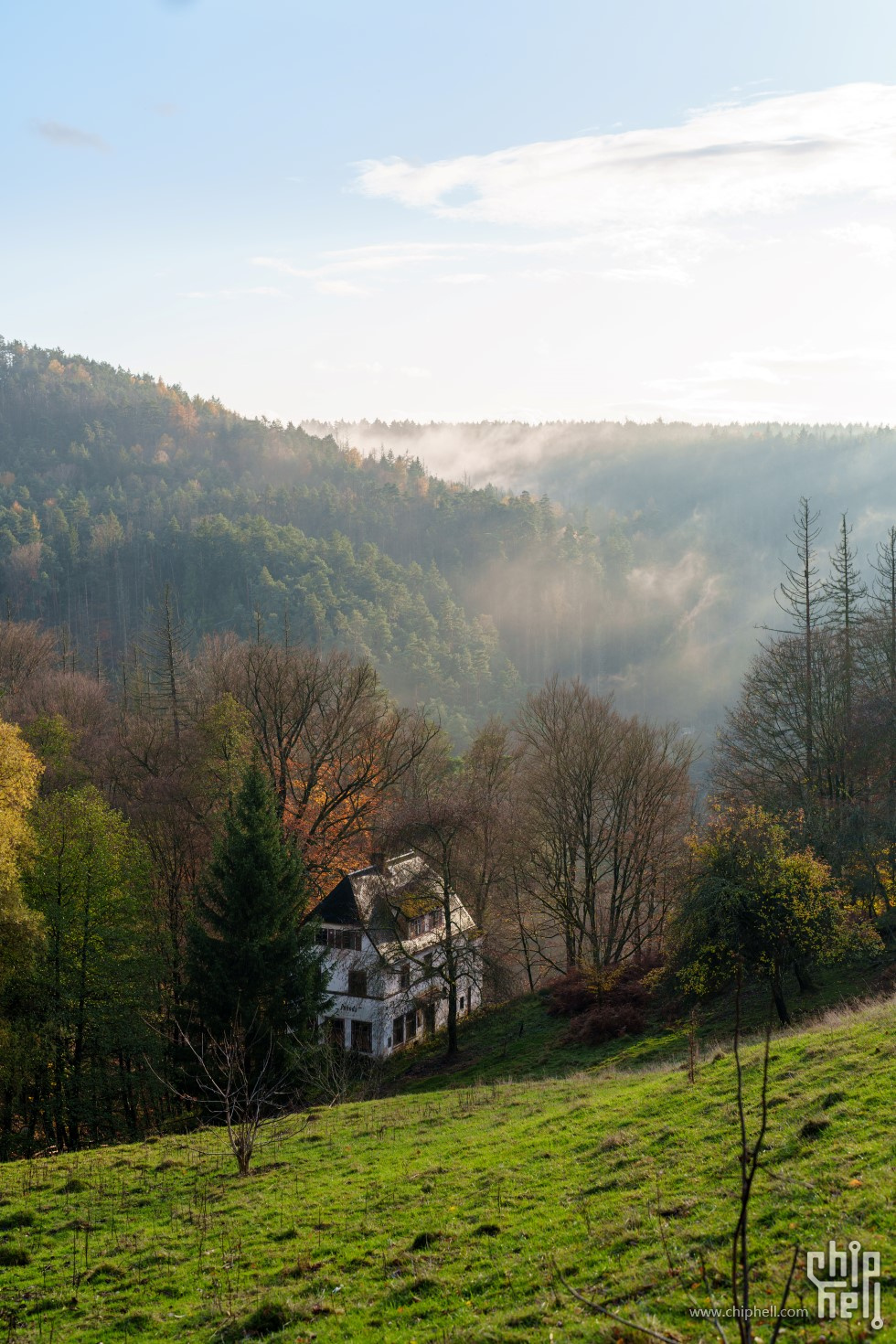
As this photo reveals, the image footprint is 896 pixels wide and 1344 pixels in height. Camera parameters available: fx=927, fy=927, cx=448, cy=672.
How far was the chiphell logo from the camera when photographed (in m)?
6.84

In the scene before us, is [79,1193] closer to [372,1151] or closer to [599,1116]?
[372,1151]

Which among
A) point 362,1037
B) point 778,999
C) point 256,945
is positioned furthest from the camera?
point 362,1037

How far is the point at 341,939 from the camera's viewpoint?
37656 mm

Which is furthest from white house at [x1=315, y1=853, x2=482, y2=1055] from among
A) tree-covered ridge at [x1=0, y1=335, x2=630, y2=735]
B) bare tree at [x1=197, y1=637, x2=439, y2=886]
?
tree-covered ridge at [x1=0, y1=335, x2=630, y2=735]

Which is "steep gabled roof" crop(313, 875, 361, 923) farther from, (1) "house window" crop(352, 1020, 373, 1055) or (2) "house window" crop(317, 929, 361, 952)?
(1) "house window" crop(352, 1020, 373, 1055)

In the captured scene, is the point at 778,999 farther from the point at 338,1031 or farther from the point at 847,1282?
the point at 338,1031

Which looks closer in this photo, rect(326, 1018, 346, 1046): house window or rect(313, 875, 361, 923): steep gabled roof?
rect(326, 1018, 346, 1046): house window

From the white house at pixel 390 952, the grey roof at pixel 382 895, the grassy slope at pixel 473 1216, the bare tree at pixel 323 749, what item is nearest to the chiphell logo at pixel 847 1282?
the grassy slope at pixel 473 1216

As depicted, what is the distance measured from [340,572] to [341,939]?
326ft

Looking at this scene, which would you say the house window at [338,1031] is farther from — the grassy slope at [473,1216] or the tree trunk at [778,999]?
the tree trunk at [778,999]

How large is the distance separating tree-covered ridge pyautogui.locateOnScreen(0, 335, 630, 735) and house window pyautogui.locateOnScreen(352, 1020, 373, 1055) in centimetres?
5293

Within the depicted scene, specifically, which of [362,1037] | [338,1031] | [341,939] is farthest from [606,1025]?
[338,1031]

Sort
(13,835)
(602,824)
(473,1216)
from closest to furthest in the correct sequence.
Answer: (473,1216) < (13,835) < (602,824)

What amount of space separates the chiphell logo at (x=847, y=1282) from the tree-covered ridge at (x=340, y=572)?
264ft
